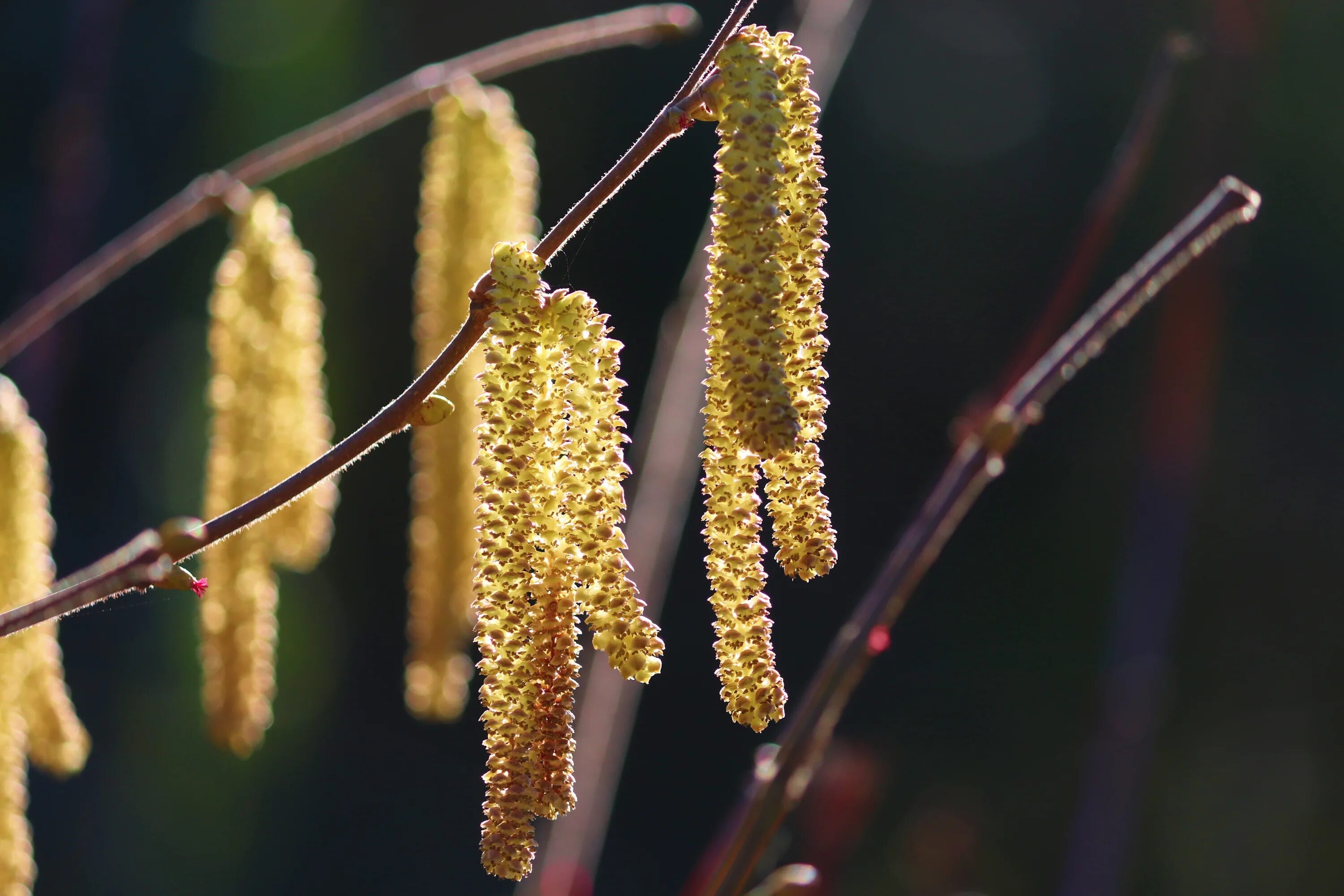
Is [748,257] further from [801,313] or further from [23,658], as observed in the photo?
[23,658]

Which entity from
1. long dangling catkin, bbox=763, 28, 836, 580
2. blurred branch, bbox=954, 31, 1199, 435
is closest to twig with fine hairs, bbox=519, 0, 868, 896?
blurred branch, bbox=954, 31, 1199, 435

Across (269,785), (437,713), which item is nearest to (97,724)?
(269,785)

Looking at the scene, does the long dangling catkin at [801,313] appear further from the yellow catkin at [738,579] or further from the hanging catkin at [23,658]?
the hanging catkin at [23,658]

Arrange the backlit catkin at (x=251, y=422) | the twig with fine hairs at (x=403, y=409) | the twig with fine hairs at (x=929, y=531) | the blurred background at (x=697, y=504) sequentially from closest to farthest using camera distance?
the twig with fine hairs at (x=403, y=409) < the twig with fine hairs at (x=929, y=531) < the backlit catkin at (x=251, y=422) < the blurred background at (x=697, y=504)

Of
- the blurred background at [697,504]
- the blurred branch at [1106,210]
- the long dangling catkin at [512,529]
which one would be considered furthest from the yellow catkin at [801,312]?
the blurred background at [697,504]

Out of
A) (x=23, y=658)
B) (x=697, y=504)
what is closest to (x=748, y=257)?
(x=23, y=658)
